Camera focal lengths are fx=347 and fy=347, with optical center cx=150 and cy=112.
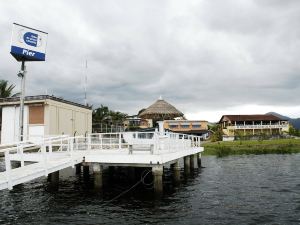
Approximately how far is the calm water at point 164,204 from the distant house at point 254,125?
69.2m

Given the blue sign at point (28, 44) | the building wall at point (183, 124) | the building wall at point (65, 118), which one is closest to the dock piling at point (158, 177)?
the blue sign at point (28, 44)

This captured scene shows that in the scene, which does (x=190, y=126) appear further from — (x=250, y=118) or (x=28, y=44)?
(x=28, y=44)

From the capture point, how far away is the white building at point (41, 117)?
132 ft

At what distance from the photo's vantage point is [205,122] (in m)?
94.8

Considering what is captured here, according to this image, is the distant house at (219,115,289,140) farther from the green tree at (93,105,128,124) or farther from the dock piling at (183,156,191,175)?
the dock piling at (183,156,191,175)

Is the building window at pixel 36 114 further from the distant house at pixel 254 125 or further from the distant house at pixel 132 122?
the distant house at pixel 254 125

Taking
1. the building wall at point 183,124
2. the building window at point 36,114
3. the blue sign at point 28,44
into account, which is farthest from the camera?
the building wall at point 183,124

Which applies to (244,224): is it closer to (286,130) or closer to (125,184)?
(125,184)

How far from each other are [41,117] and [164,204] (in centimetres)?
2684

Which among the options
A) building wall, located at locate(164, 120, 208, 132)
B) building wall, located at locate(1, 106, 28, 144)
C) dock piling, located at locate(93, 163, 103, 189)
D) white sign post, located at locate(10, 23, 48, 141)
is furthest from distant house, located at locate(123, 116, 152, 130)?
dock piling, located at locate(93, 163, 103, 189)

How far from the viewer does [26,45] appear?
90.9ft

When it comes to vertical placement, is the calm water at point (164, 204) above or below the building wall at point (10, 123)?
below

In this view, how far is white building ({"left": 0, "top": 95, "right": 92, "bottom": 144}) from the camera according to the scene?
40344mm

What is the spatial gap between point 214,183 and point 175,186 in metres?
3.30
